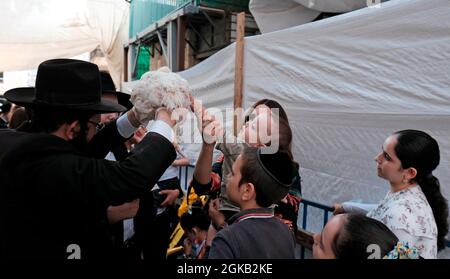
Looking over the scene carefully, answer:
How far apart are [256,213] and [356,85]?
51.1 inches

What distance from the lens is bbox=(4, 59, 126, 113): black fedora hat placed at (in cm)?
108

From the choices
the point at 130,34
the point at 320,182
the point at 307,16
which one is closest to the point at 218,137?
the point at 320,182

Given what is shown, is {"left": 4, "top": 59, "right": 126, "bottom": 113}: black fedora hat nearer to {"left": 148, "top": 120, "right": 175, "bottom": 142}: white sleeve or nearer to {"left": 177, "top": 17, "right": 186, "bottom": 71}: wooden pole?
{"left": 148, "top": 120, "right": 175, "bottom": 142}: white sleeve

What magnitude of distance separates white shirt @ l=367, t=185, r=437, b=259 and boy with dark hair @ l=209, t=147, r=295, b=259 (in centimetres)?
44

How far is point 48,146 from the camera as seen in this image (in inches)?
39.2

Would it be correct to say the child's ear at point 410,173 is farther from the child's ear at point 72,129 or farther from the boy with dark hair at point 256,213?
the child's ear at point 72,129

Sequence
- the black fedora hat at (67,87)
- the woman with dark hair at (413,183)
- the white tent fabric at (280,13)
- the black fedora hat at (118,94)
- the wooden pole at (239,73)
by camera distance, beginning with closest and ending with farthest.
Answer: the black fedora hat at (67,87) → the woman with dark hair at (413,183) → the black fedora hat at (118,94) → the wooden pole at (239,73) → the white tent fabric at (280,13)

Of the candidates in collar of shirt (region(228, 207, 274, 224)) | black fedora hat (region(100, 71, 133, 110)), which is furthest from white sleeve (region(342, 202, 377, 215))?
black fedora hat (region(100, 71, 133, 110))

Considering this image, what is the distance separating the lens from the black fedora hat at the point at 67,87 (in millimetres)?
1083

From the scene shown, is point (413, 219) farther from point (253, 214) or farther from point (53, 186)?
point (53, 186)

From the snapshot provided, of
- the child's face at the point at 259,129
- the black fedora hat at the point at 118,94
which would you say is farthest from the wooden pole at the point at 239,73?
A: the child's face at the point at 259,129

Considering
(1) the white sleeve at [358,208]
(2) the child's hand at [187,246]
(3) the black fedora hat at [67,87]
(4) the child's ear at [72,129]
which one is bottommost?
(2) the child's hand at [187,246]
